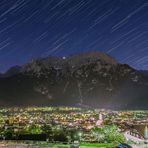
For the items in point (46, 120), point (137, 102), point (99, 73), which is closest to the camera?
point (46, 120)

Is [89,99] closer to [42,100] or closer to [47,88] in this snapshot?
[42,100]

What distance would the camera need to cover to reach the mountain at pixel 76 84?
35.2 meters

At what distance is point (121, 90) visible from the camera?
38.8 metres

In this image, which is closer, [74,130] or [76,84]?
[74,130]

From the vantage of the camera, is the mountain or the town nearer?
the town

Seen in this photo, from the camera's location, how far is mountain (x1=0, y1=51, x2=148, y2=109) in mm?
35156

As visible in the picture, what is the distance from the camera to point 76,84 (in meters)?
41.8

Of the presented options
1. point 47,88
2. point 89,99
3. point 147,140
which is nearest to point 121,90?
point 89,99

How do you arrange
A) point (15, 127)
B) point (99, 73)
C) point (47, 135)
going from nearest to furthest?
1. point (47, 135)
2. point (15, 127)
3. point (99, 73)

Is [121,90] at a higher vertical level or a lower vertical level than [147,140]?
higher

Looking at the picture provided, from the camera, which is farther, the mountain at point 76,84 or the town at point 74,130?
the mountain at point 76,84

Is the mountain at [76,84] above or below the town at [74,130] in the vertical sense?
above

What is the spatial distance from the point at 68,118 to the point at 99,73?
21469 millimetres

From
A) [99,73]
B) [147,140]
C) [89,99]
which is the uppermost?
[99,73]
